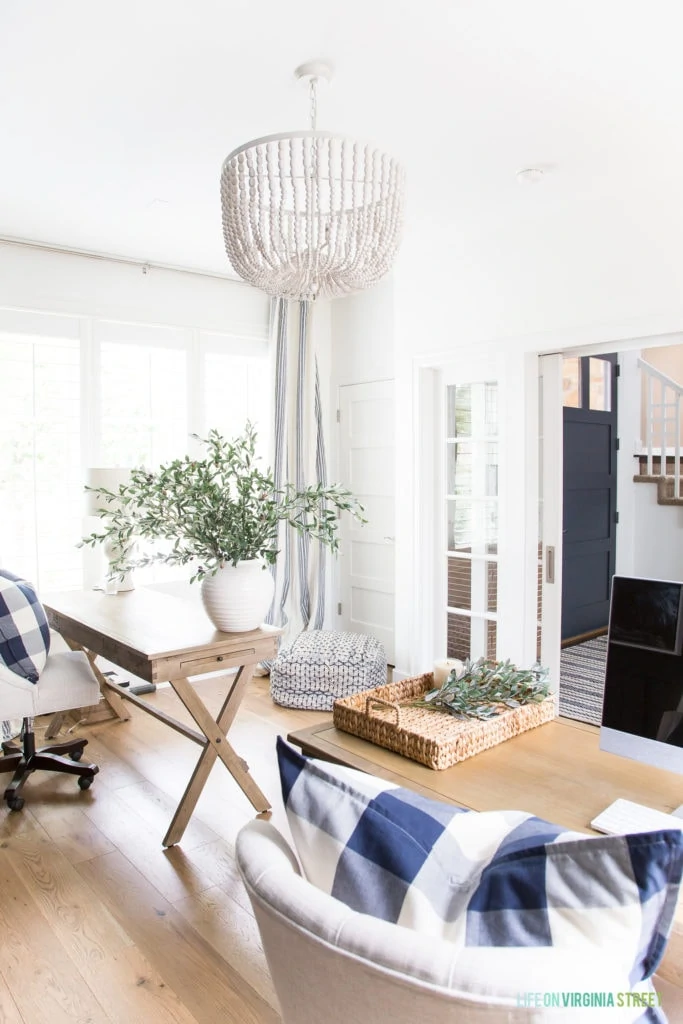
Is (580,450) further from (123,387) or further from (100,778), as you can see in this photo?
(100,778)

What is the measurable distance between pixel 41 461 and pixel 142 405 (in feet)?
2.33

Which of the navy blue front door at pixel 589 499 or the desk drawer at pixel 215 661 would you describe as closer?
the desk drawer at pixel 215 661

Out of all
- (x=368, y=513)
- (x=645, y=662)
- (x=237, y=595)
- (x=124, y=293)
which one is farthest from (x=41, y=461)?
(x=645, y=662)

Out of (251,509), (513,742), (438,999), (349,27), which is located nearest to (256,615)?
(251,509)

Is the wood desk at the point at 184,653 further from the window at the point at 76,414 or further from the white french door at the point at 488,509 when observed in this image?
the white french door at the point at 488,509

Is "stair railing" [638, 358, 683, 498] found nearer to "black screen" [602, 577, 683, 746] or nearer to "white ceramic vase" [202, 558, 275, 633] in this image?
"white ceramic vase" [202, 558, 275, 633]

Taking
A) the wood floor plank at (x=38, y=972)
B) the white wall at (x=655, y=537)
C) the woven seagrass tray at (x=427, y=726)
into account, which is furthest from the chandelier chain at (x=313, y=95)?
the white wall at (x=655, y=537)

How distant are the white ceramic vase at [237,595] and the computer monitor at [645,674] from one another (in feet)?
5.05

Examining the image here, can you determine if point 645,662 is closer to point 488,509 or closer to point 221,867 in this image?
point 221,867

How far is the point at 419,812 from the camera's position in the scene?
2.99 ft

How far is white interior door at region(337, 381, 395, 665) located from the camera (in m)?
4.97

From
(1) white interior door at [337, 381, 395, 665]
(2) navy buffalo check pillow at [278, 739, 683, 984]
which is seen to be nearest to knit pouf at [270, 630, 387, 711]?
(1) white interior door at [337, 381, 395, 665]

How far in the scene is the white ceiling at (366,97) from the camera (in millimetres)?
2041

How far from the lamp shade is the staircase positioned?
405 cm
